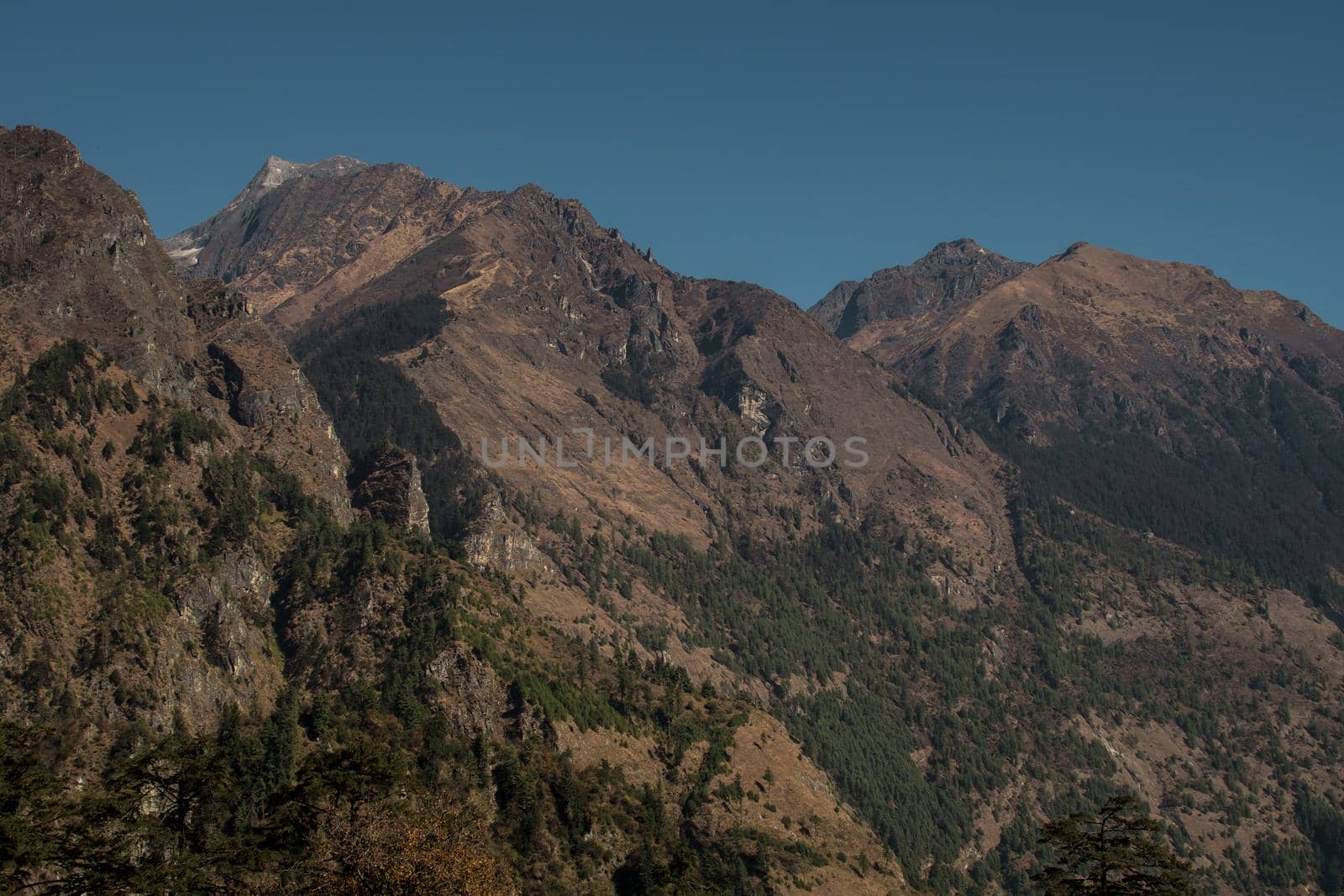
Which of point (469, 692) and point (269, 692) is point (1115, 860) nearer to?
point (469, 692)

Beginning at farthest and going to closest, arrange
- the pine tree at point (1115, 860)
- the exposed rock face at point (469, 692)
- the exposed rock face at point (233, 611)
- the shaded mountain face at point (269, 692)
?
the exposed rock face at point (469, 692) < the exposed rock face at point (233, 611) < the shaded mountain face at point (269, 692) < the pine tree at point (1115, 860)

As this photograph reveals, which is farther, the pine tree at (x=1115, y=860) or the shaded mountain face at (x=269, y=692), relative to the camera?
the shaded mountain face at (x=269, y=692)

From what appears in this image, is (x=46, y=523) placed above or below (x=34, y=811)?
above

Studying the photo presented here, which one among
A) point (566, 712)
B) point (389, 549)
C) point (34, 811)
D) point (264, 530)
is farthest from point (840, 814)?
point (34, 811)

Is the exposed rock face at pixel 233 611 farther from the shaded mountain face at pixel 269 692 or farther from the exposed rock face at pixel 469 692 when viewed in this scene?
the exposed rock face at pixel 469 692

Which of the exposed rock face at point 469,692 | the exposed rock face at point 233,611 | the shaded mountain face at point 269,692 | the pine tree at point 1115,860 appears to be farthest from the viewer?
the exposed rock face at point 469,692

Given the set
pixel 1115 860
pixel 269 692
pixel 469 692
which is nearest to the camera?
pixel 1115 860

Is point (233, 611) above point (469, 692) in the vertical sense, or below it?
above

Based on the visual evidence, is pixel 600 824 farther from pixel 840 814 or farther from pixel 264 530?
pixel 264 530

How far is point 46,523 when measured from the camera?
156250mm

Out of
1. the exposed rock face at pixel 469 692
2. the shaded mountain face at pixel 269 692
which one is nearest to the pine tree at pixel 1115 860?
the shaded mountain face at pixel 269 692

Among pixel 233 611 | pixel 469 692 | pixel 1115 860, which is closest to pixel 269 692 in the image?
pixel 233 611

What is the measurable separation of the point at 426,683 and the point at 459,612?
1722cm

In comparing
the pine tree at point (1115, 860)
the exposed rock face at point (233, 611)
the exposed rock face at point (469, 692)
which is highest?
the exposed rock face at point (233, 611)
